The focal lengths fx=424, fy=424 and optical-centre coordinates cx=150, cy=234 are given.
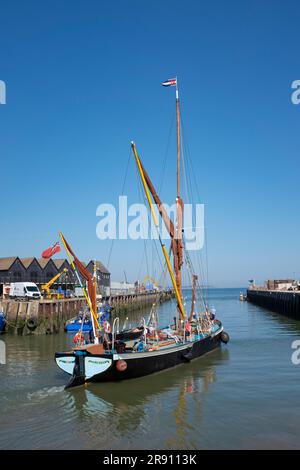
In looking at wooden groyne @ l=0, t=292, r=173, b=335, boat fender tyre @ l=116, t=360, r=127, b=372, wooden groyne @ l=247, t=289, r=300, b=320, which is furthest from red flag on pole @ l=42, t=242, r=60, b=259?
boat fender tyre @ l=116, t=360, r=127, b=372

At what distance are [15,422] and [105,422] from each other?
399 cm

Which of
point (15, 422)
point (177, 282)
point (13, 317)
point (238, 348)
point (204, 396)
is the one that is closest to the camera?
point (15, 422)

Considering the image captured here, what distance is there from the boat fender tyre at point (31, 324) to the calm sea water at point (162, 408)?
17.0 m

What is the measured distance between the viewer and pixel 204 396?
22.9 meters

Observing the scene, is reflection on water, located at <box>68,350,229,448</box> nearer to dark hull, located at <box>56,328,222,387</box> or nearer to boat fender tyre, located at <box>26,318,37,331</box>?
dark hull, located at <box>56,328,222,387</box>

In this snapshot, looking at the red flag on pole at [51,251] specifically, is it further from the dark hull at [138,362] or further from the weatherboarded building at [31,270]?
the dark hull at [138,362]

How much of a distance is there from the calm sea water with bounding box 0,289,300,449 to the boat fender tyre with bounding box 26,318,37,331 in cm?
1696

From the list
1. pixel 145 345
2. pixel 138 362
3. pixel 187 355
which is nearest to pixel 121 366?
pixel 138 362

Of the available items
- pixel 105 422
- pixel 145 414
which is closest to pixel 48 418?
pixel 105 422

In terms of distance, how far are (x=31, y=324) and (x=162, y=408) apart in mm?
32732


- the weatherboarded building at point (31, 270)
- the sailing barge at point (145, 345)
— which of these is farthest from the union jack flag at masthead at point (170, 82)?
the weatherboarded building at point (31, 270)

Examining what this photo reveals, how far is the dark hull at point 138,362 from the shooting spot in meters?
24.1
